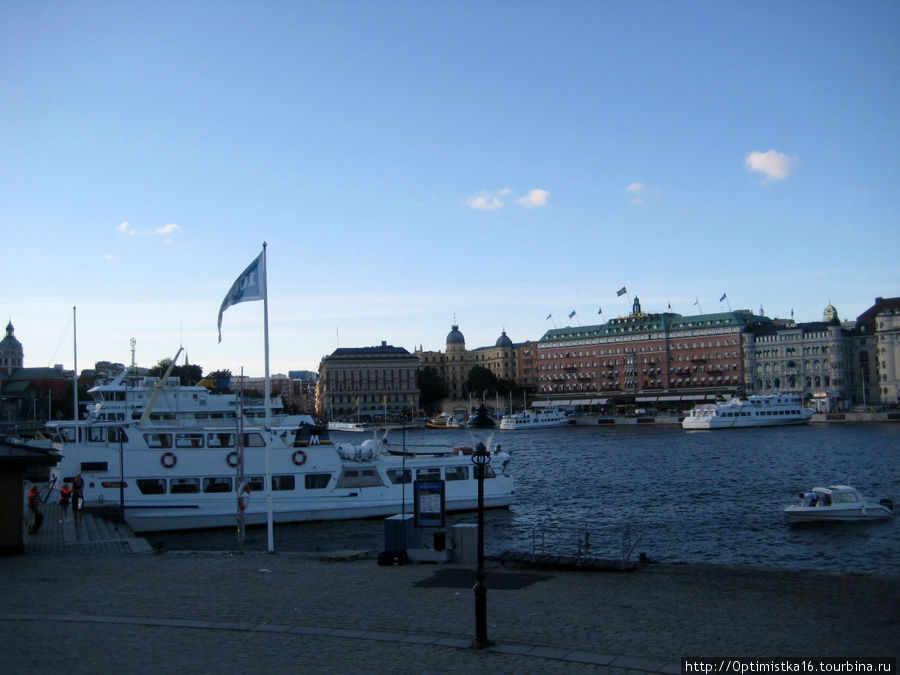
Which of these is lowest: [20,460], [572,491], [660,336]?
[572,491]

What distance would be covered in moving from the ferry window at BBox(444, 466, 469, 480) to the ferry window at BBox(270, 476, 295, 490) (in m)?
8.29

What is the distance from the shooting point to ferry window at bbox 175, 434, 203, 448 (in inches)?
1566

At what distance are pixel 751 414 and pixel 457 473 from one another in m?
101

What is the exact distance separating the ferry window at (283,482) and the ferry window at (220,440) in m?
2.73

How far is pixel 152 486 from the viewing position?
39.2 meters

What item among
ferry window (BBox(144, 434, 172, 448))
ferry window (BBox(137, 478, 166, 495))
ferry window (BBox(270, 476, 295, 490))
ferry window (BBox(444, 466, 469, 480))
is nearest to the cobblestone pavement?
ferry window (BBox(137, 478, 166, 495))

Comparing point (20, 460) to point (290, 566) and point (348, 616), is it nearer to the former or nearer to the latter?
point (290, 566)

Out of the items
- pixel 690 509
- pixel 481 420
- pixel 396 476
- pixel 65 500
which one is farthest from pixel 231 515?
pixel 481 420

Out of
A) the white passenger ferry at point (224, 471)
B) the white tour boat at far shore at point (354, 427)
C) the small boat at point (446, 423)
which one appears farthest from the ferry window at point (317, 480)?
the small boat at point (446, 423)

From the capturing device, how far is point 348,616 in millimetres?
15656

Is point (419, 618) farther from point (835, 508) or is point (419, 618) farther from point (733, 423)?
point (733, 423)

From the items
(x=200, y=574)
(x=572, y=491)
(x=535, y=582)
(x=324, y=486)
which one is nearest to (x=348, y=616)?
(x=535, y=582)

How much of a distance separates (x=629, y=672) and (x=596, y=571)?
9.66 meters

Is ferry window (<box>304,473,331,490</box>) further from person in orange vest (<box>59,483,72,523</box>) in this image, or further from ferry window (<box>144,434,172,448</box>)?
person in orange vest (<box>59,483,72,523</box>)
